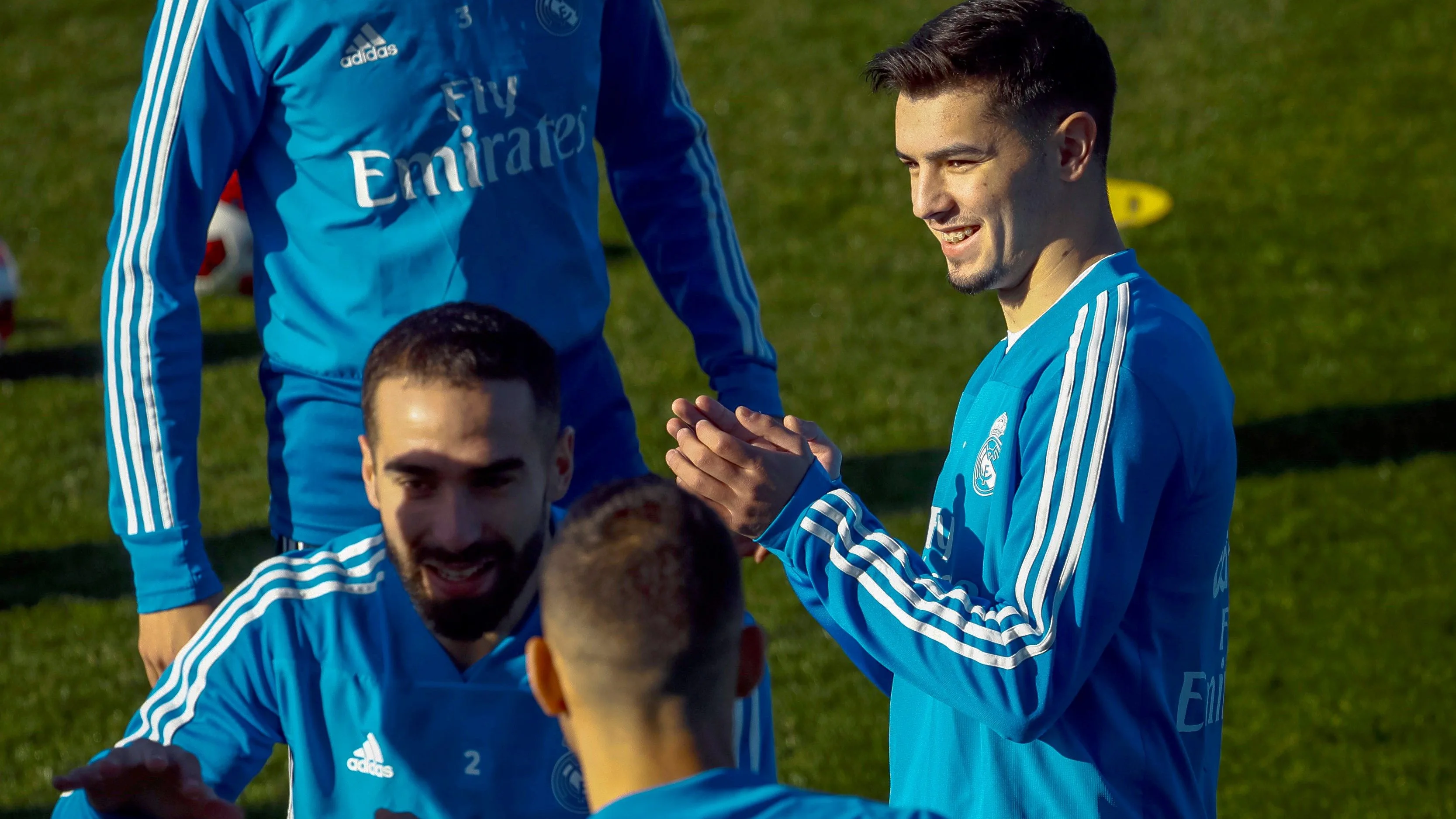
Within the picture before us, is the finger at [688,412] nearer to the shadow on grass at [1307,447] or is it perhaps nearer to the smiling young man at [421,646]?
the smiling young man at [421,646]

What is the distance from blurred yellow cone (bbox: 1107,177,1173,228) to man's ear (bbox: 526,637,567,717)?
8.39m

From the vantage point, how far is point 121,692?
19.9ft

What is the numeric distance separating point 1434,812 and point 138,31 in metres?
12.3

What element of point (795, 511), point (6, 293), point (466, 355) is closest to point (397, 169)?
point (466, 355)

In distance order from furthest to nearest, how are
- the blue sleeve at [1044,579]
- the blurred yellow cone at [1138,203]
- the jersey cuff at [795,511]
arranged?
the blurred yellow cone at [1138,203] → the jersey cuff at [795,511] → the blue sleeve at [1044,579]

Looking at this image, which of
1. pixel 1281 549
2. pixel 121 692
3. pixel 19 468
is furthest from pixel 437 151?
pixel 19 468

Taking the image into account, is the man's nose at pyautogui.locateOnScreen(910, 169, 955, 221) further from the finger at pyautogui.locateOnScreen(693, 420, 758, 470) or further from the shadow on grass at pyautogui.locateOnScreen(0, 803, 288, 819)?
the shadow on grass at pyautogui.locateOnScreen(0, 803, 288, 819)

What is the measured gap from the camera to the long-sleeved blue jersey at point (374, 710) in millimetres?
2939

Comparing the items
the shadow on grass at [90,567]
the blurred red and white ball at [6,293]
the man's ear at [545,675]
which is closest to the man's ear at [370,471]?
the man's ear at [545,675]

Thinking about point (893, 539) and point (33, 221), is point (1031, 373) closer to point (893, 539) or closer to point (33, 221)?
point (893, 539)

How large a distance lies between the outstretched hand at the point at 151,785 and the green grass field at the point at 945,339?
285cm

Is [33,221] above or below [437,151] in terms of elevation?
above

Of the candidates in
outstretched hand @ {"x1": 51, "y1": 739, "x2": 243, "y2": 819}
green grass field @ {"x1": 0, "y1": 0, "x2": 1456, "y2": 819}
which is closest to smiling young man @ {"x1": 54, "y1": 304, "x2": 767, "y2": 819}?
outstretched hand @ {"x1": 51, "y1": 739, "x2": 243, "y2": 819}

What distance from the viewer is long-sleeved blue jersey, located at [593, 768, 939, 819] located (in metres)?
2.00
